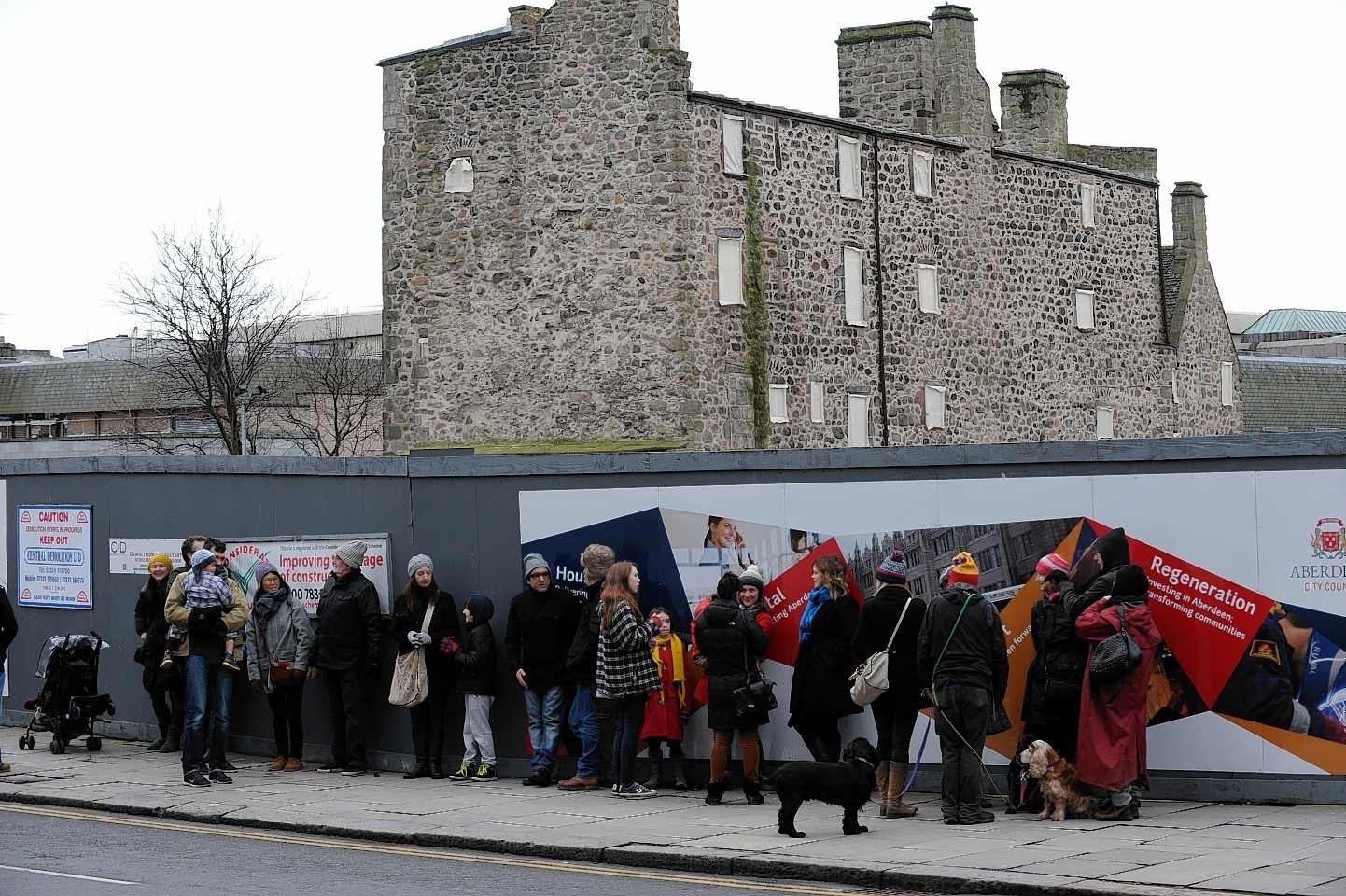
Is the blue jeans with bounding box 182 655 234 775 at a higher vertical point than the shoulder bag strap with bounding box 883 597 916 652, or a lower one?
lower

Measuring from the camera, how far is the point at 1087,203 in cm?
4541

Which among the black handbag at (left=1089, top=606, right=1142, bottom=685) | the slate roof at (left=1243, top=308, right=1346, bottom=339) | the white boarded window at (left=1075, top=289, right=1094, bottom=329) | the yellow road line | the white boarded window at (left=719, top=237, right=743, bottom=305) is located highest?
the slate roof at (left=1243, top=308, right=1346, bottom=339)

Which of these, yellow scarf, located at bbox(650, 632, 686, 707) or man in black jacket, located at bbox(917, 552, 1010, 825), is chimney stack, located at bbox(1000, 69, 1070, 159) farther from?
man in black jacket, located at bbox(917, 552, 1010, 825)

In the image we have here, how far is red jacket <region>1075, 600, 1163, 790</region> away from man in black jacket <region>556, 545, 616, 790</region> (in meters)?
3.97

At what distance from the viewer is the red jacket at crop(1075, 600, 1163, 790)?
12062 mm

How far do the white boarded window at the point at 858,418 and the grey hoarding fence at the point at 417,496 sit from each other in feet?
68.7

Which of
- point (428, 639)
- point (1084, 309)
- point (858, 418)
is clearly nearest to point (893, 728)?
point (428, 639)

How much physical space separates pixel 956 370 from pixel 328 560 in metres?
26.2

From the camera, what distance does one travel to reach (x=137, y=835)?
12602 mm

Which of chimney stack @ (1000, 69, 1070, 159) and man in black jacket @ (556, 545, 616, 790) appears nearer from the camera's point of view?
man in black jacket @ (556, 545, 616, 790)

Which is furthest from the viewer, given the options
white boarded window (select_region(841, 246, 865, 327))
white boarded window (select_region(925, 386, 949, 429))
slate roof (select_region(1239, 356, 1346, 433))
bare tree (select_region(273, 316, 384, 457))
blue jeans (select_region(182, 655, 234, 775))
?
bare tree (select_region(273, 316, 384, 457))

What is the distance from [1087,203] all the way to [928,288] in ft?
26.3

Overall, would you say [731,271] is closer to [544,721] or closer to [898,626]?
[544,721]

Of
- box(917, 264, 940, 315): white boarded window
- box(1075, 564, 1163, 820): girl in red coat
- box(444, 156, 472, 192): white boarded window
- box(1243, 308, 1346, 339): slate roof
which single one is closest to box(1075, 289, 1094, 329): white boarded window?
box(917, 264, 940, 315): white boarded window
